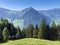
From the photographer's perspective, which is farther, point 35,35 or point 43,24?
point 35,35

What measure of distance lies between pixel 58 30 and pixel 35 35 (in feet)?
57.6

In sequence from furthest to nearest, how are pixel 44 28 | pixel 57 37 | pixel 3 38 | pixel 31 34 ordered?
pixel 31 34 < pixel 57 37 < pixel 44 28 < pixel 3 38

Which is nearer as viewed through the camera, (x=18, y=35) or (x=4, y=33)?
(x=4, y=33)

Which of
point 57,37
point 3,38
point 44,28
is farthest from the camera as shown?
point 57,37

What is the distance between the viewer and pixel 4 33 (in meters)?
106

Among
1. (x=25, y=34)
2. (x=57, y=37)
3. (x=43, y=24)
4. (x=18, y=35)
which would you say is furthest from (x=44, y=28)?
(x=25, y=34)

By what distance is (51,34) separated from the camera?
116 metres

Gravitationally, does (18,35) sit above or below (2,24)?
below

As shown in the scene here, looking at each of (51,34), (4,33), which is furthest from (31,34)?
(4,33)

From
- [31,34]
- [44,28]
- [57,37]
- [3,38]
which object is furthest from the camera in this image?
[31,34]

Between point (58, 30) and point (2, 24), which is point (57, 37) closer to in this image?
point (58, 30)

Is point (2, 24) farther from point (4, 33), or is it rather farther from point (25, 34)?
point (25, 34)

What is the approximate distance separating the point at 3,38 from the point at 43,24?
28.0m

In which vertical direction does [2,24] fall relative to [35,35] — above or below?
above
